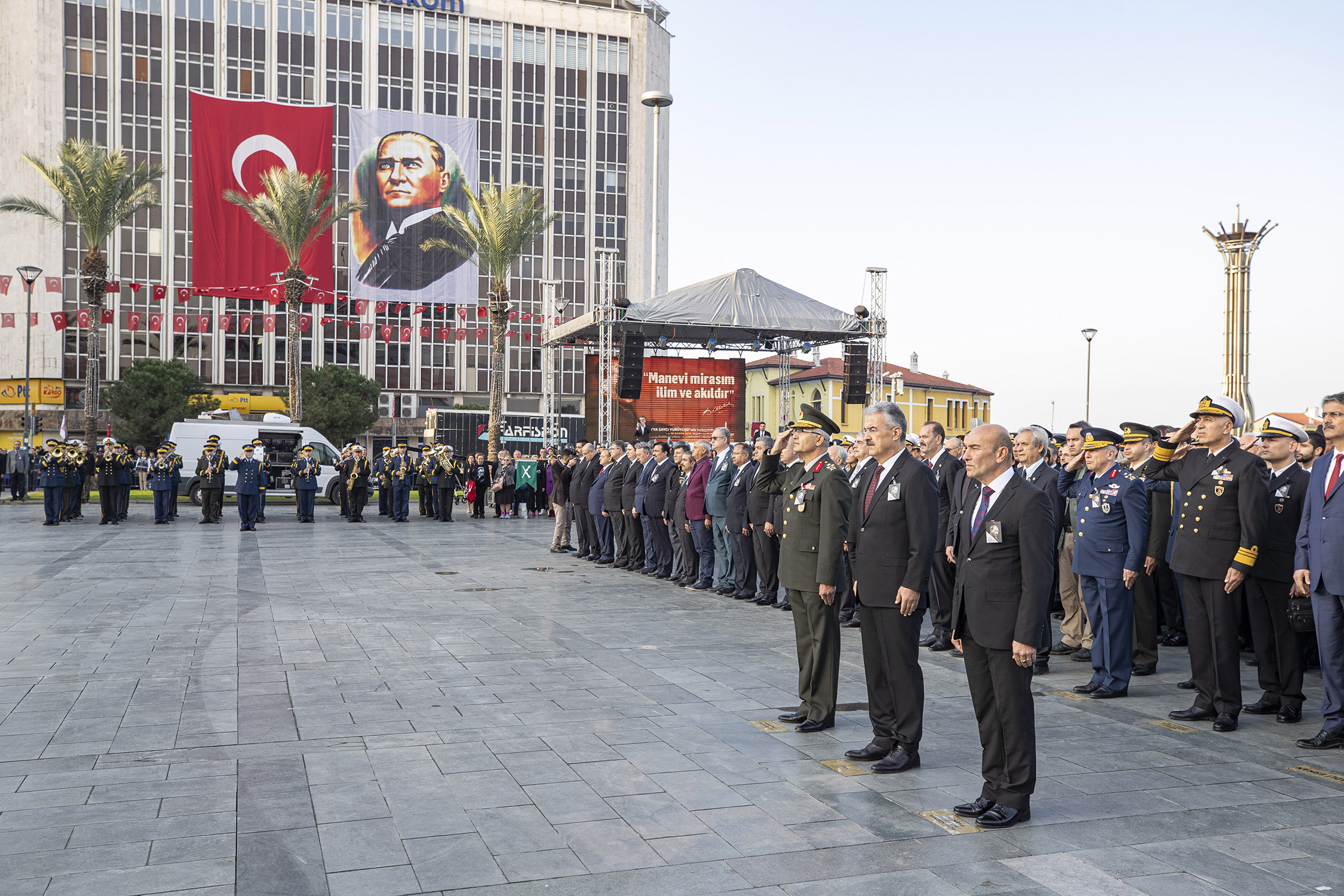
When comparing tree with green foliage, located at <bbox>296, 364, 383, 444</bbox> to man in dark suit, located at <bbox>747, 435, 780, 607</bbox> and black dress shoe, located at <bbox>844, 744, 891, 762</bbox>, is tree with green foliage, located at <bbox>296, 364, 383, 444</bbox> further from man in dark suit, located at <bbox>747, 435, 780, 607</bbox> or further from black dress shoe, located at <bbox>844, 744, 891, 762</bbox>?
black dress shoe, located at <bbox>844, 744, 891, 762</bbox>

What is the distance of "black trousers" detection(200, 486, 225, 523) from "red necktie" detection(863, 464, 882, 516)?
66.3 feet

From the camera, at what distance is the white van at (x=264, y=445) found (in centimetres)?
2691

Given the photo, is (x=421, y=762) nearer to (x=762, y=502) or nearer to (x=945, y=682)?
(x=945, y=682)

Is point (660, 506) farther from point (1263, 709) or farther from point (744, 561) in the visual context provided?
point (1263, 709)

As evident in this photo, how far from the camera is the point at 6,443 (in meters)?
54.2

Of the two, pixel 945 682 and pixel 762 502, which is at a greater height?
pixel 762 502

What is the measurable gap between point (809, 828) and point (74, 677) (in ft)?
18.6

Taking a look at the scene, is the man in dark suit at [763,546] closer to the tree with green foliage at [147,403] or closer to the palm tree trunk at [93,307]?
the palm tree trunk at [93,307]

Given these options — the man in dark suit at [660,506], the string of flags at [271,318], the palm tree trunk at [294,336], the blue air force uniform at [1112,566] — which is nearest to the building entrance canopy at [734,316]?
the man in dark suit at [660,506]

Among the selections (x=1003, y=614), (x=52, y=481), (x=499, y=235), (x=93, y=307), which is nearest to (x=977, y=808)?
(x=1003, y=614)

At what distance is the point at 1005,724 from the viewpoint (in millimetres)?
4570

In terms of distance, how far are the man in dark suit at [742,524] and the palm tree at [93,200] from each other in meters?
25.3

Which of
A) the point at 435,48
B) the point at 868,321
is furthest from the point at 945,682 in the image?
the point at 435,48

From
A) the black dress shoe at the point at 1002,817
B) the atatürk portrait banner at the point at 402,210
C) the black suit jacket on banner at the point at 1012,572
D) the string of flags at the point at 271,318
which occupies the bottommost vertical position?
the black dress shoe at the point at 1002,817
